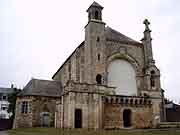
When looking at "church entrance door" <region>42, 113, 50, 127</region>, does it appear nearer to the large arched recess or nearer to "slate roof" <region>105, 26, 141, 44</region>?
the large arched recess

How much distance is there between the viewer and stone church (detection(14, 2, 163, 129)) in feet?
96.9

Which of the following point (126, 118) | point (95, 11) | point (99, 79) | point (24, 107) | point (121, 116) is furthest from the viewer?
point (24, 107)

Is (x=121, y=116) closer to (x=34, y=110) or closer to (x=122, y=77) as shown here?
(x=122, y=77)

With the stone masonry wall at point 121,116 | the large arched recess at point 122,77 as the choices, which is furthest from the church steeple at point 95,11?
the stone masonry wall at point 121,116

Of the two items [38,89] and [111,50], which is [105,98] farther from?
[38,89]

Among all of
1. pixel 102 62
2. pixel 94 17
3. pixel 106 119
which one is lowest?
pixel 106 119

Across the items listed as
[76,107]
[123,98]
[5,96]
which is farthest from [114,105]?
[5,96]

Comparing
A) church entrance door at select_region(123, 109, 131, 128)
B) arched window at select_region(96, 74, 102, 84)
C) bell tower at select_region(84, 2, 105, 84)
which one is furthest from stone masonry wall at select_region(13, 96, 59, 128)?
church entrance door at select_region(123, 109, 131, 128)

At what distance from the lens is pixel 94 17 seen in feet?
116

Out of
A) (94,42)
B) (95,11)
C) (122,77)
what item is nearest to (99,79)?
(122,77)

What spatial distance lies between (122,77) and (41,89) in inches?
504

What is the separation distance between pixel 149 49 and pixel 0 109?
41882 millimetres

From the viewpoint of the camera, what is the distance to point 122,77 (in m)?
36.8

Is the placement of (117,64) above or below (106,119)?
above
